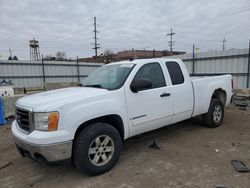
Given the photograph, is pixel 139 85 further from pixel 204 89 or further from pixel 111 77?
pixel 204 89

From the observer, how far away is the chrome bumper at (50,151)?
285 cm

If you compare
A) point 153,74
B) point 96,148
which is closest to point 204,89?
point 153,74

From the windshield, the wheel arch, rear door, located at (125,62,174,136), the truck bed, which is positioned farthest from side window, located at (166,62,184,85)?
the wheel arch

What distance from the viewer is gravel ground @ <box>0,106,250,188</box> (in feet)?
10.3

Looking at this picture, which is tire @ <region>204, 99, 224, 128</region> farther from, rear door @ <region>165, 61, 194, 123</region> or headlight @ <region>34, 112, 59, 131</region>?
headlight @ <region>34, 112, 59, 131</region>

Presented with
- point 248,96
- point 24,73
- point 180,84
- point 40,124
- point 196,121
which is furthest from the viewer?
point 24,73

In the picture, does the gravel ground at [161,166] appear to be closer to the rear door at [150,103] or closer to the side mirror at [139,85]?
the rear door at [150,103]

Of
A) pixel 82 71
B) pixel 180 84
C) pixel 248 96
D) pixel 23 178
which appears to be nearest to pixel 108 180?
pixel 23 178

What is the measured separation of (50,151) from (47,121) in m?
0.43

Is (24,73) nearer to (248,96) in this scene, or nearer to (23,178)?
(23,178)

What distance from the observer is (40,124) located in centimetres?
292

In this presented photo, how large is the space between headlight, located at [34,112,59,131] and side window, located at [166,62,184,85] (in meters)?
2.67

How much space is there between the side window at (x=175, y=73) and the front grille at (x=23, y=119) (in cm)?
298

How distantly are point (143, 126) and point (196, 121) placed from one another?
3.01 metres
